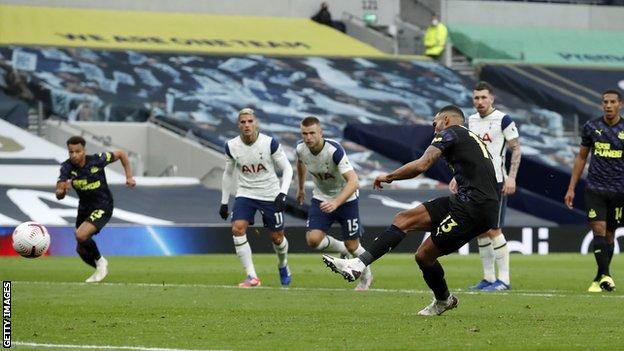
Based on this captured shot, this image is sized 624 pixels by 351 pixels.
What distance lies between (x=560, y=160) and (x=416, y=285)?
21.8 meters

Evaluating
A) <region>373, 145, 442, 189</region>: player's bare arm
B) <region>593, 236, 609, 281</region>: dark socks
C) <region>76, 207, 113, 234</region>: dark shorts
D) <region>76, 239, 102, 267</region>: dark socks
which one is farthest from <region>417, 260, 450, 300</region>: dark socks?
<region>76, 207, 113, 234</region>: dark shorts

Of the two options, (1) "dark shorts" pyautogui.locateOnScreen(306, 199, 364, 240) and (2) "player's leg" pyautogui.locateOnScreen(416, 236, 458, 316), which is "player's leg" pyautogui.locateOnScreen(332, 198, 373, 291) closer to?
(1) "dark shorts" pyautogui.locateOnScreen(306, 199, 364, 240)

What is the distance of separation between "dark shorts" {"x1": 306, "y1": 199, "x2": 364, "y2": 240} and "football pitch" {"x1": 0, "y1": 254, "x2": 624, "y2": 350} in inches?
27.3

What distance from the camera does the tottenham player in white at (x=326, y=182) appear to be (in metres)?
18.2

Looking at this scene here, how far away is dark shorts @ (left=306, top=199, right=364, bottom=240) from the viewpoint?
18703mm

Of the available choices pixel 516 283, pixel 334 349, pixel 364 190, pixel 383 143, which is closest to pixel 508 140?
pixel 516 283

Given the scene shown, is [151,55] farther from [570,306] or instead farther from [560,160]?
→ [570,306]

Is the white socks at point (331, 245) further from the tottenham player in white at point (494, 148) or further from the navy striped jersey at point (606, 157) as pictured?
the navy striped jersey at point (606, 157)

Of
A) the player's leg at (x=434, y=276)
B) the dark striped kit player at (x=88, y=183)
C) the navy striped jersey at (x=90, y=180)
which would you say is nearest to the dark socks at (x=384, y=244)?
the player's leg at (x=434, y=276)

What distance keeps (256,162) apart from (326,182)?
1.11 meters

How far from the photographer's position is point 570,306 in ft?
48.1

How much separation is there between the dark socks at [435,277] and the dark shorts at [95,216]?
7546 mm

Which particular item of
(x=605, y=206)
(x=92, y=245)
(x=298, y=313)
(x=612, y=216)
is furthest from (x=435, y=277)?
(x=92, y=245)

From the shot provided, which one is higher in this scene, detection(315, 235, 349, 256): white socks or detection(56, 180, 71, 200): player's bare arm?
detection(56, 180, 71, 200): player's bare arm
